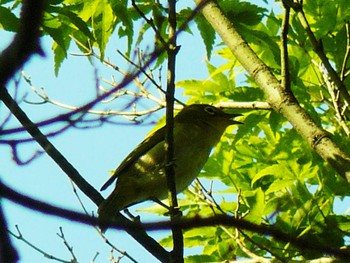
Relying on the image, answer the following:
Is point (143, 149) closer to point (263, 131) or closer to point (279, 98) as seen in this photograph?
point (263, 131)

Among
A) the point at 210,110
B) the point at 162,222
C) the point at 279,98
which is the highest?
the point at 210,110

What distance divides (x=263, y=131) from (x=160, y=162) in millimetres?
971

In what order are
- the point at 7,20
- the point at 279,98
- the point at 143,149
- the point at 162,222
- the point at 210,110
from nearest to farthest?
the point at 162,222, the point at 7,20, the point at 279,98, the point at 143,149, the point at 210,110

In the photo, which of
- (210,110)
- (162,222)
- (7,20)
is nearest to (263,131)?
(210,110)

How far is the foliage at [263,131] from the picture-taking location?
4.45 meters

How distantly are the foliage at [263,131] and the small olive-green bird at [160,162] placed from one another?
133 mm

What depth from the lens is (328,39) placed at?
193 inches

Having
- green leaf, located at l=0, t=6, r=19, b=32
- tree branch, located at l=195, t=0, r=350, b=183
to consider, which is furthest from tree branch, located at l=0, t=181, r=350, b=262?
tree branch, located at l=195, t=0, r=350, b=183

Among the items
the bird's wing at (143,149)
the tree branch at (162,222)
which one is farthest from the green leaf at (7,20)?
the tree branch at (162,222)

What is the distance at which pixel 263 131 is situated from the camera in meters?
5.89

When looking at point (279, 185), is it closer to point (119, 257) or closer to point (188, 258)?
point (188, 258)

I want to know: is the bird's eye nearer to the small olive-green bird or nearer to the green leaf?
the small olive-green bird

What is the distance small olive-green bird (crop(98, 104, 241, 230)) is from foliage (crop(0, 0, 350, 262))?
13cm

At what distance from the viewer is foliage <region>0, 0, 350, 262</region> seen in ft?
14.6
